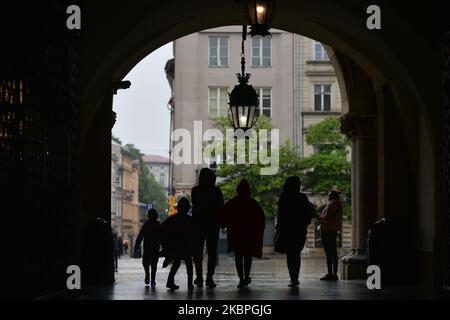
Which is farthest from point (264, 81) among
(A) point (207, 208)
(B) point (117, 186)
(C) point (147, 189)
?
(C) point (147, 189)

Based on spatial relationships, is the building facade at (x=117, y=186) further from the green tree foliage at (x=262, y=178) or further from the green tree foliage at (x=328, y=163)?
the green tree foliage at (x=328, y=163)

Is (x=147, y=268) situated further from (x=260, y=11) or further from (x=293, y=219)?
(x=260, y=11)

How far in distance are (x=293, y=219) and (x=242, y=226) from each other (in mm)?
1075

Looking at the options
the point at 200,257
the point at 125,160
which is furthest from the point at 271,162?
the point at 125,160

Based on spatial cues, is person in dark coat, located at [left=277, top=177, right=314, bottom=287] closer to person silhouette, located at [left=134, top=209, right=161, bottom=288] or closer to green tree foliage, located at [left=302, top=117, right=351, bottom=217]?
person silhouette, located at [left=134, top=209, right=161, bottom=288]

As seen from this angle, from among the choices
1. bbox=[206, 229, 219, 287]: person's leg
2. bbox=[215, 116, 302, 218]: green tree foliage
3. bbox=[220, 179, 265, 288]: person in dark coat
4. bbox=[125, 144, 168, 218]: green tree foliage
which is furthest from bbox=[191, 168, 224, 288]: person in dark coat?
bbox=[125, 144, 168, 218]: green tree foliage

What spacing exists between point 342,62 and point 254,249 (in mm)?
6426

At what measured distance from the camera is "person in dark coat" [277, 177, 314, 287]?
16469 millimetres

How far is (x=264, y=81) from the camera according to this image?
68.9 metres

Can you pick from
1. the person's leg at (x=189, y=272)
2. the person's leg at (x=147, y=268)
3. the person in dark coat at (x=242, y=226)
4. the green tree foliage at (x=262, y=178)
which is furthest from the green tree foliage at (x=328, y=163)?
the person's leg at (x=189, y=272)

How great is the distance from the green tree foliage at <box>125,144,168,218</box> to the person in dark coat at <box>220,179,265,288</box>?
147264mm

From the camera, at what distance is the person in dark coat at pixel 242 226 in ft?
51.5
